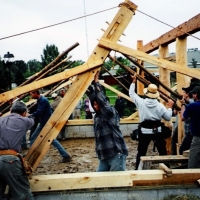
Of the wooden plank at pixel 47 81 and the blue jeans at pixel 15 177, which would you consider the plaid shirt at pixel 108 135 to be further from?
the blue jeans at pixel 15 177

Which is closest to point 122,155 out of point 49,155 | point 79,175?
point 79,175

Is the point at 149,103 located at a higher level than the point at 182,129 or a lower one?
higher

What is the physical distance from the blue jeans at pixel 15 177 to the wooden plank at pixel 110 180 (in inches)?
11.5

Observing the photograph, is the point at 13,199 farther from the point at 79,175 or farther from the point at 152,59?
the point at 152,59

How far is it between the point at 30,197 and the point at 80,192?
26.2 inches

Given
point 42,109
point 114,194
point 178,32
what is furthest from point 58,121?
point 42,109

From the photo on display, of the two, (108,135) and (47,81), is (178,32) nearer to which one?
(108,135)

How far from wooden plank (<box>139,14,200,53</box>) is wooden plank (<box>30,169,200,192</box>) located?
86.6 inches

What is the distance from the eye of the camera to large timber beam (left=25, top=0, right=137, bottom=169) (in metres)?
4.20

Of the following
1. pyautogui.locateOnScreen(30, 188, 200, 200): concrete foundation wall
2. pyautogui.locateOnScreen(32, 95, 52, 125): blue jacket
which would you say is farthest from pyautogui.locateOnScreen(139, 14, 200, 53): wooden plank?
pyautogui.locateOnScreen(32, 95, 52, 125): blue jacket

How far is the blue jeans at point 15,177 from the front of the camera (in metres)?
3.70

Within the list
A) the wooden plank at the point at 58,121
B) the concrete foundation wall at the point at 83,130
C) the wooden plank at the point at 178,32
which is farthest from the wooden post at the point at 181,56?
the concrete foundation wall at the point at 83,130

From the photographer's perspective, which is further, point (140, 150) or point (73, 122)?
point (73, 122)

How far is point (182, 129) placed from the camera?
6.63 metres
